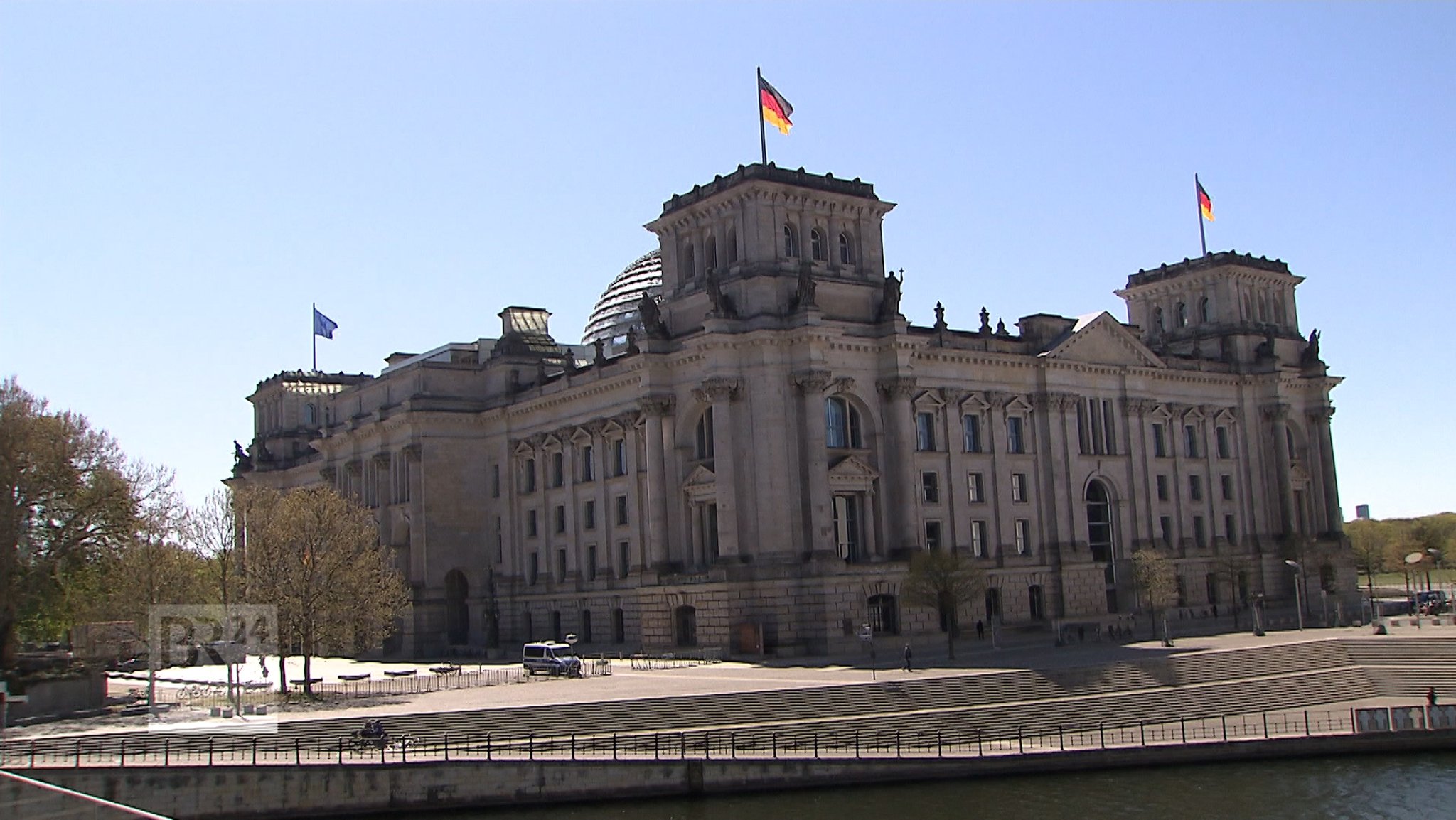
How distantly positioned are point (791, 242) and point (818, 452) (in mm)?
12933

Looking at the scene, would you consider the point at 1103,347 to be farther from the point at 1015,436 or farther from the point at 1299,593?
the point at 1299,593

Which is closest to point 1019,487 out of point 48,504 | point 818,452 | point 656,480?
point 818,452

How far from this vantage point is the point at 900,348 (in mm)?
75625

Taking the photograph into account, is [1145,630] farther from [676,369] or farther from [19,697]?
[19,697]

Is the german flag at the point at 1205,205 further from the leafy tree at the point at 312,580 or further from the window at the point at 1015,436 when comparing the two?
the leafy tree at the point at 312,580

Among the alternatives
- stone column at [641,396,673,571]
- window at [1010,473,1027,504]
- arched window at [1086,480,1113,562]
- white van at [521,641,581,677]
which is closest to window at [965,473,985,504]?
window at [1010,473,1027,504]

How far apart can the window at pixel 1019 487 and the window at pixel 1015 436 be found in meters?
1.54

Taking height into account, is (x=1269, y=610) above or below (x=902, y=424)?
below

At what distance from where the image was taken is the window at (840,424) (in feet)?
245

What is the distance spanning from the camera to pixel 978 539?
80.9 metres

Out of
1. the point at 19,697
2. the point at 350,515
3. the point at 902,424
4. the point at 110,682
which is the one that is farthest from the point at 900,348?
the point at 110,682

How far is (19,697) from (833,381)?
4133 cm

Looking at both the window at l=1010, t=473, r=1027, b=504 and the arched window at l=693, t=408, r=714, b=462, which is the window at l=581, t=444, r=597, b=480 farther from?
the window at l=1010, t=473, r=1027, b=504

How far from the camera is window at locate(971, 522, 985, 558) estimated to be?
80.3 metres
